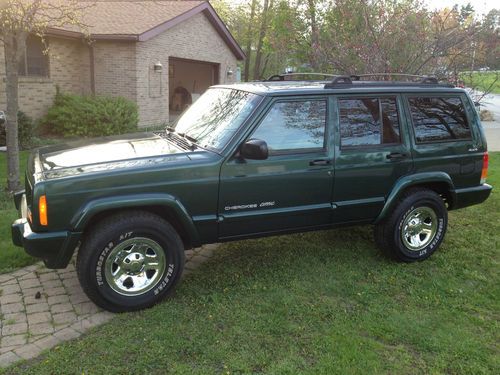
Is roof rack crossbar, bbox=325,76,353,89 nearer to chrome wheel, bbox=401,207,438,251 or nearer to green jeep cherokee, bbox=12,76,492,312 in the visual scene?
green jeep cherokee, bbox=12,76,492,312

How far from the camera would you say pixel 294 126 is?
170 inches

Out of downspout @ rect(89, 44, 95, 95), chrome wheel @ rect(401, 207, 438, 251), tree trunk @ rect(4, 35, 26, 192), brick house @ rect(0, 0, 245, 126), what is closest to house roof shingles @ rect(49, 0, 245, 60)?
brick house @ rect(0, 0, 245, 126)

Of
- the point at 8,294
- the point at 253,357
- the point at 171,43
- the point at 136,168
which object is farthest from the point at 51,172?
the point at 171,43

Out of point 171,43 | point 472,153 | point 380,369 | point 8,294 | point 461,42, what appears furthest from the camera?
point 171,43

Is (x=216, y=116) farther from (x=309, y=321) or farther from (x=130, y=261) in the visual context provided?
(x=309, y=321)

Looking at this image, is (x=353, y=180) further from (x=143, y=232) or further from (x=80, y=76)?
(x=80, y=76)

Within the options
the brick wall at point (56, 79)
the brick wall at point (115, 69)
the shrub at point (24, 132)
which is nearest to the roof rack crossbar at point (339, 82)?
the shrub at point (24, 132)

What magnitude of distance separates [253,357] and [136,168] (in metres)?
1.64

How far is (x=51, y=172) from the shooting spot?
12.0 feet

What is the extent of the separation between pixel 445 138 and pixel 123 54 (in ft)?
41.1

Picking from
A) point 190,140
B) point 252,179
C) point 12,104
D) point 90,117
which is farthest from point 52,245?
point 90,117

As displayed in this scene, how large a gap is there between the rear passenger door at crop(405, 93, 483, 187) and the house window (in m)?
11.8

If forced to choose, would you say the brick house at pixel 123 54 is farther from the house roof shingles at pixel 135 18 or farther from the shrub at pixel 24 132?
the shrub at pixel 24 132

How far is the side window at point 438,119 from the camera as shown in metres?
4.89
